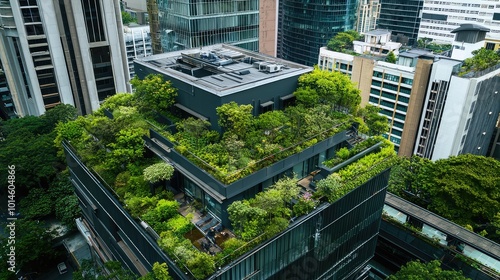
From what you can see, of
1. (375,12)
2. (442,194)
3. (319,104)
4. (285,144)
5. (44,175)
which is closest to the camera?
(285,144)

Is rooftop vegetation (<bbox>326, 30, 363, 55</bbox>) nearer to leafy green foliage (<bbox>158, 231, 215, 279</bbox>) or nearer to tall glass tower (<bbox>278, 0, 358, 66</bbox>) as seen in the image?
Answer: tall glass tower (<bbox>278, 0, 358, 66</bbox>)

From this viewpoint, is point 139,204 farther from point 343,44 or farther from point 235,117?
point 343,44

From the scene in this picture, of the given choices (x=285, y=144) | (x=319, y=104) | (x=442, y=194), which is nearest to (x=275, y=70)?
(x=319, y=104)

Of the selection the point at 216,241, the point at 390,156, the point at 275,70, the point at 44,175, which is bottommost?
the point at 44,175

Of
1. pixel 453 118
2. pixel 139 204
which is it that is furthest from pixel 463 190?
pixel 139 204

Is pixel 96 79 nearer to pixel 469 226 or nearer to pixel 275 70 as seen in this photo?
pixel 275 70

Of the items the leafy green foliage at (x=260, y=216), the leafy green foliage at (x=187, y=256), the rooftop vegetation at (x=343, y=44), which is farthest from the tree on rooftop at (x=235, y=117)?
the rooftop vegetation at (x=343, y=44)

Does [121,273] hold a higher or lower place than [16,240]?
higher

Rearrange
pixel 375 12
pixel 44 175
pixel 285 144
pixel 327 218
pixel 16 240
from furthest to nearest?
pixel 375 12 → pixel 44 175 → pixel 16 240 → pixel 285 144 → pixel 327 218
